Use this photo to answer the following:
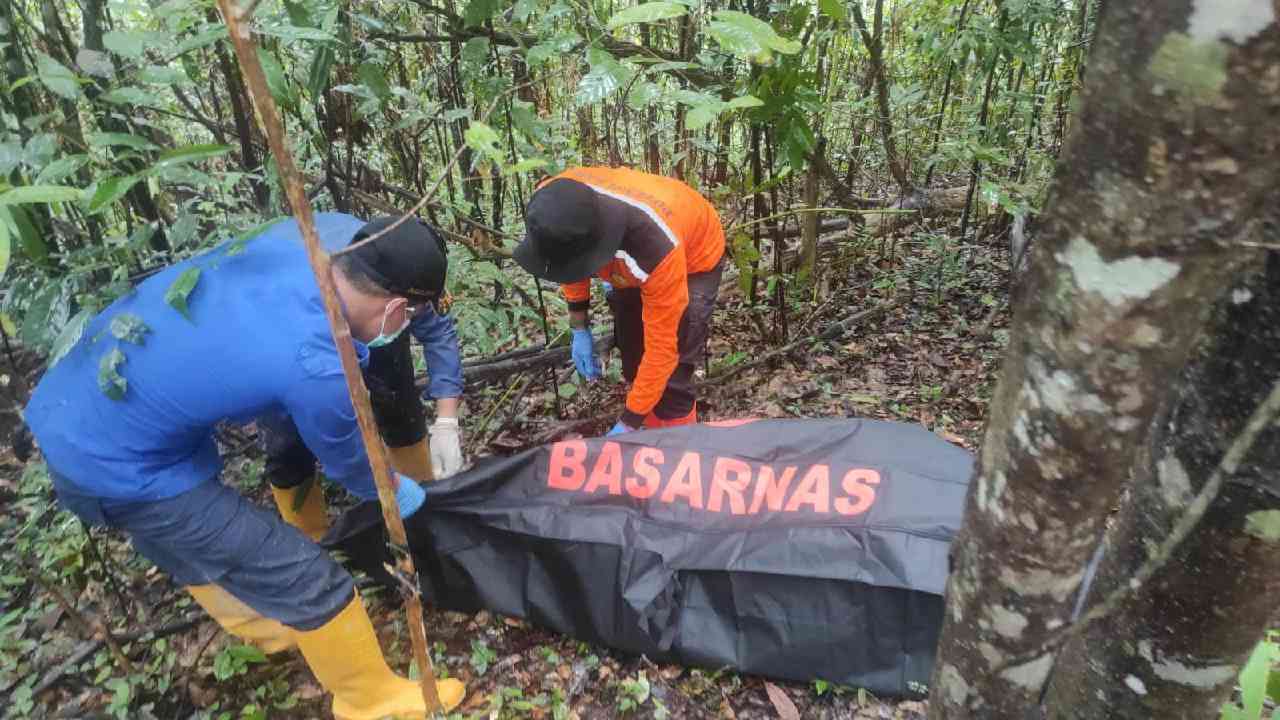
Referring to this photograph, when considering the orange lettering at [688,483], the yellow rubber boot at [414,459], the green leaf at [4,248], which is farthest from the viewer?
the yellow rubber boot at [414,459]

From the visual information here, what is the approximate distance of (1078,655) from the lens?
1094 millimetres

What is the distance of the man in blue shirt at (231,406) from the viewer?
1817 mm

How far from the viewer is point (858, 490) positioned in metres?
2.24

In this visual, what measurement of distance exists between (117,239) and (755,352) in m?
3.36

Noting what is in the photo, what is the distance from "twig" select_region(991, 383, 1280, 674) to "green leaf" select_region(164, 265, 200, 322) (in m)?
1.90

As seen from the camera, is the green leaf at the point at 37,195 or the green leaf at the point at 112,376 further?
the green leaf at the point at 112,376

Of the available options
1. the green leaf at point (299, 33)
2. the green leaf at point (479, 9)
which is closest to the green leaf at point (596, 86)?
the green leaf at point (479, 9)

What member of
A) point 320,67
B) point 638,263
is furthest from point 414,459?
point 320,67

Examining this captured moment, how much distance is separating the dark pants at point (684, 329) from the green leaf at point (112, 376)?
207cm

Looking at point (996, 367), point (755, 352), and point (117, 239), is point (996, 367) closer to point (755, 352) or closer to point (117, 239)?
point (755, 352)

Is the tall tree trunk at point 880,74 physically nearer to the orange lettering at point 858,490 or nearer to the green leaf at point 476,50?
the green leaf at point 476,50

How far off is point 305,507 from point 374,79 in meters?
1.80

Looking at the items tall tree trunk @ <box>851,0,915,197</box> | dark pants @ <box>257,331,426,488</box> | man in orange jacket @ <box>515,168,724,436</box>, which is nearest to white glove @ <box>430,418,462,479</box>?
dark pants @ <box>257,331,426,488</box>

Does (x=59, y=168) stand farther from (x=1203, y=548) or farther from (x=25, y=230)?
(x=1203, y=548)
